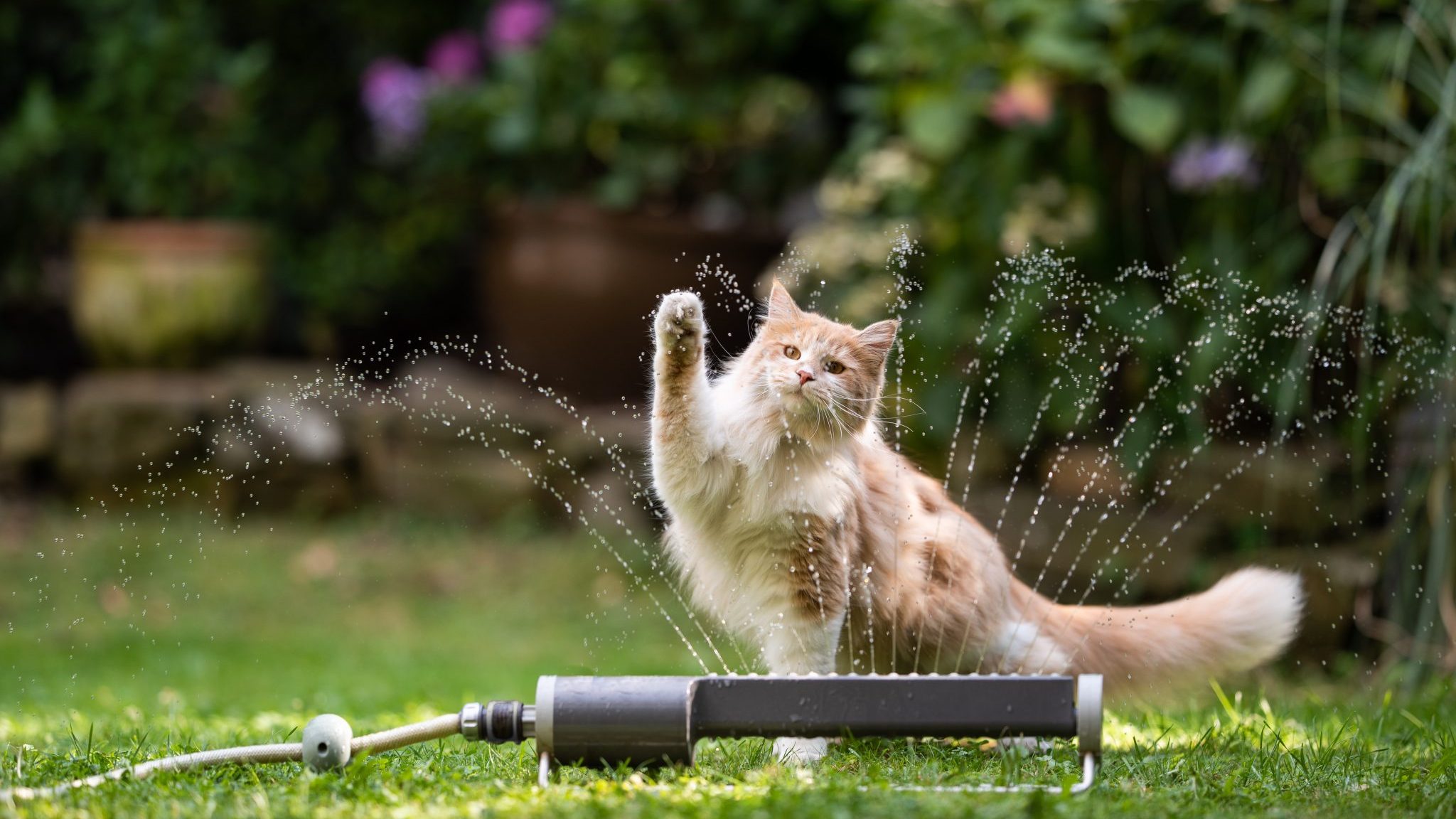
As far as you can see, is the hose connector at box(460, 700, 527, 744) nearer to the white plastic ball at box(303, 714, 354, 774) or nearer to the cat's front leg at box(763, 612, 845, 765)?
the white plastic ball at box(303, 714, 354, 774)

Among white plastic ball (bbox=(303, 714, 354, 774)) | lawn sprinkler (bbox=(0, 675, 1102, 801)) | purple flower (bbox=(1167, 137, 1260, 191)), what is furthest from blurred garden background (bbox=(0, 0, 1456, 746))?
white plastic ball (bbox=(303, 714, 354, 774))

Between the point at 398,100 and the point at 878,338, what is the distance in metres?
5.16

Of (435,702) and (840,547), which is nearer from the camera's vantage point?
(840,547)

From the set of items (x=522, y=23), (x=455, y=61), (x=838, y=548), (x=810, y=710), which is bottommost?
(x=810, y=710)

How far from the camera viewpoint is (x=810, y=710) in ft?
6.98

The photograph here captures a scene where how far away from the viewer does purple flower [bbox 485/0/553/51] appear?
6902mm

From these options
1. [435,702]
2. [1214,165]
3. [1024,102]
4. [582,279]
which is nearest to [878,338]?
[435,702]

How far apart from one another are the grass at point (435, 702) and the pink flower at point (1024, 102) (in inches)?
81.8

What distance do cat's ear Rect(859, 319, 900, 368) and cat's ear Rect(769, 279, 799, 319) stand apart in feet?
0.44

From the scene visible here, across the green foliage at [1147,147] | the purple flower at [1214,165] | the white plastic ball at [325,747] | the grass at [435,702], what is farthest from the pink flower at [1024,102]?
the white plastic ball at [325,747]

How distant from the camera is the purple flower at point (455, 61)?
7.21m

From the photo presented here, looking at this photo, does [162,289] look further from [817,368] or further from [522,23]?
[817,368]

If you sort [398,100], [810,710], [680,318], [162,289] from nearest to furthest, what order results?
[810,710] < [680,318] < [162,289] < [398,100]

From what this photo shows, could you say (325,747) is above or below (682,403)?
below
